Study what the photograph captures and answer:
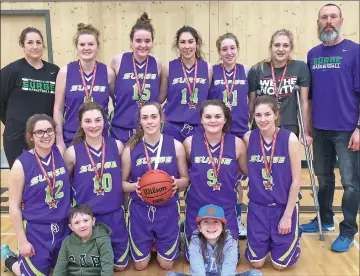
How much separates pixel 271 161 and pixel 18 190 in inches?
79.5

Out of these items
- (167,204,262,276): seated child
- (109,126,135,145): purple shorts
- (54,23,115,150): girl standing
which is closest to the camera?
(167,204,262,276): seated child

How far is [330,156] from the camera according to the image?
13.2ft

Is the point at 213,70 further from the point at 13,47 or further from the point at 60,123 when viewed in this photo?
the point at 13,47

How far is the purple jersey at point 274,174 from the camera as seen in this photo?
11.3 feet

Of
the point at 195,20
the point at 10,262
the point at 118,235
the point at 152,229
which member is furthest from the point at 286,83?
the point at 195,20

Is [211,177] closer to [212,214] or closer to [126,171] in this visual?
[212,214]

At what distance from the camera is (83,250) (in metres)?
3.09

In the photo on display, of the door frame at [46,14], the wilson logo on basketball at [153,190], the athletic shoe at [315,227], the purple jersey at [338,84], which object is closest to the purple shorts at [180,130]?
the wilson logo on basketball at [153,190]

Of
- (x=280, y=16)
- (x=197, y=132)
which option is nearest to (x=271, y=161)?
(x=197, y=132)

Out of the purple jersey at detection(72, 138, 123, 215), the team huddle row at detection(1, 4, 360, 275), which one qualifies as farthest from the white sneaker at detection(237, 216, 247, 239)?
the purple jersey at detection(72, 138, 123, 215)

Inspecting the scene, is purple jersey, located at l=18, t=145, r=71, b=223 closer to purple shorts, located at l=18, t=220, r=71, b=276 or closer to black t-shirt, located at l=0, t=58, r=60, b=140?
purple shorts, located at l=18, t=220, r=71, b=276

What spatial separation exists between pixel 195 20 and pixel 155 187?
4.30 meters

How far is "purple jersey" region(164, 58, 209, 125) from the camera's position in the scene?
3.78 m

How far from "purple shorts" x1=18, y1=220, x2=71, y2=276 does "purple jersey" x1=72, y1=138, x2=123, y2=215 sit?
0.33 meters
